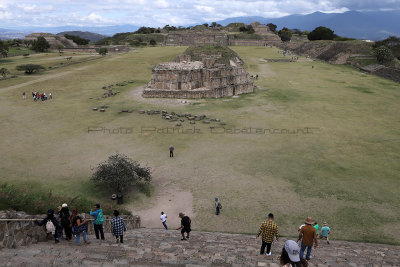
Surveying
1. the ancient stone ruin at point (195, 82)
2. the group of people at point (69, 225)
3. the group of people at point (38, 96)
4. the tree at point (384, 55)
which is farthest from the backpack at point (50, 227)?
the tree at point (384, 55)

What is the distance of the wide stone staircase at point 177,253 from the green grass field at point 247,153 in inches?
81.6

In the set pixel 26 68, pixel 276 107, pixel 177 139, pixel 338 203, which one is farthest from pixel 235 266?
pixel 26 68

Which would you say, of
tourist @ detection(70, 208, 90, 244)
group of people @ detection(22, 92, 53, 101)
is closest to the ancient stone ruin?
group of people @ detection(22, 92, 53, 101)

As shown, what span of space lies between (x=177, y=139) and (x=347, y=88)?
31.1m

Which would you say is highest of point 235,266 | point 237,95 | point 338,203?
point 237,95

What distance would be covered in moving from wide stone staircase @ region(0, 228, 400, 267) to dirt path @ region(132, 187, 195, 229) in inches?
73.3

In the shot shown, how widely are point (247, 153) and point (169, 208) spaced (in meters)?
8.10

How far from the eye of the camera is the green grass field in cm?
1355

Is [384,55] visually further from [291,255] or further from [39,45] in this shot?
[39,45]

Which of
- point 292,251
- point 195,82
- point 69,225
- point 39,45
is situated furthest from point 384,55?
point 39,45

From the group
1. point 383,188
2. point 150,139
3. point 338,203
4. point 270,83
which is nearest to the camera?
point 338,203

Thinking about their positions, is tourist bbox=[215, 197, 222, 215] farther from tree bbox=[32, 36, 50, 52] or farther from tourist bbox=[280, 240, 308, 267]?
tree bbox=[32, 36, 50, 52]

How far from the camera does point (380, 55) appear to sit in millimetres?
57031

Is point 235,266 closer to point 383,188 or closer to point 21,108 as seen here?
point 383,188
